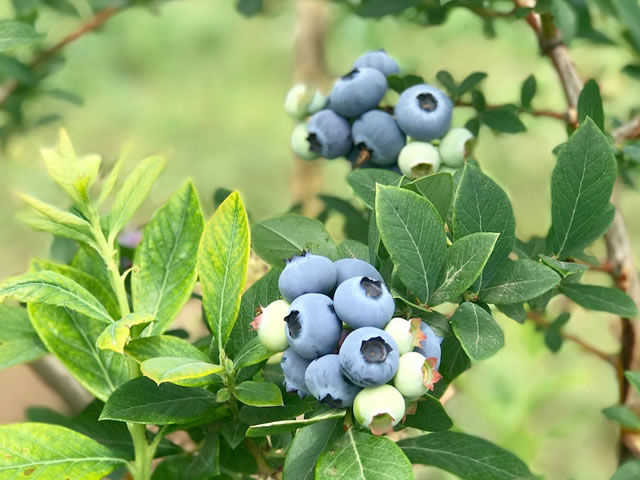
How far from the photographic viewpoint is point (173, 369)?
1.73ft

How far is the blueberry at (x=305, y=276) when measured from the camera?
0.56 m

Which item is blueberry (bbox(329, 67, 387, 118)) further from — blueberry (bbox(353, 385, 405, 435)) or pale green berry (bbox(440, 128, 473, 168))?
blueberry (bbox(353, 385, 405, 435))

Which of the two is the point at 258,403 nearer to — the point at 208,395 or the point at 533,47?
the point at 208,395

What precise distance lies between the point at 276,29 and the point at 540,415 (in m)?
2.09

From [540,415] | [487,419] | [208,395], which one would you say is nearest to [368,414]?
[208,395]

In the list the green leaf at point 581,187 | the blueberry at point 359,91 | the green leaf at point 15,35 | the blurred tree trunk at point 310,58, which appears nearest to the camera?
the green leaf at point 581,187

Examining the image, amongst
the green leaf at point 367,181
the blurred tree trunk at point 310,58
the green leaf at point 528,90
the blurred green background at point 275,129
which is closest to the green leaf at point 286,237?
the green leaf at point 367,181

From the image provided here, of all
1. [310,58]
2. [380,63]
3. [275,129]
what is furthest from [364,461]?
[275,129]

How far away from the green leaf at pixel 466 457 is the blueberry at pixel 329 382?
16cm

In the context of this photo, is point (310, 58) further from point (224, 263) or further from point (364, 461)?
point (364, 461)

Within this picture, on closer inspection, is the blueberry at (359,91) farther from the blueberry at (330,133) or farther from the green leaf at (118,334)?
the green leaf at (118,334)

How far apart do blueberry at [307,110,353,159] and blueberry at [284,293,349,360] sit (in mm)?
343

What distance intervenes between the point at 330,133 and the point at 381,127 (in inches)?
2.6

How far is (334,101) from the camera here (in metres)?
0.85
